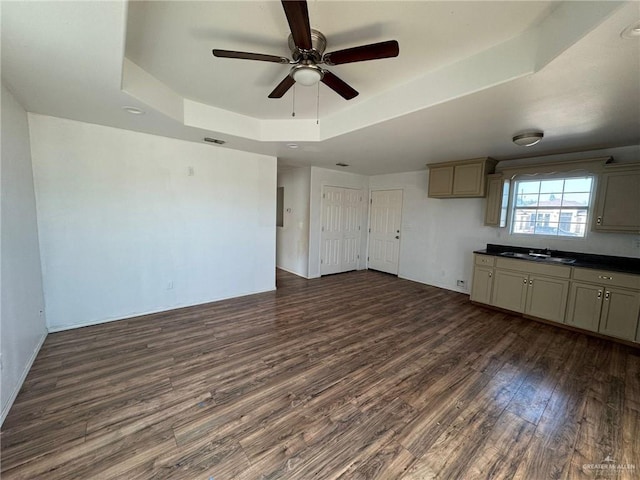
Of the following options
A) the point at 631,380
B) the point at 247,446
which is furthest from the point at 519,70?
the point at 247,446

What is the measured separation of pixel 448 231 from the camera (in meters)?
4.97

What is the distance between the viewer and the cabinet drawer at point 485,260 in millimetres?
3958

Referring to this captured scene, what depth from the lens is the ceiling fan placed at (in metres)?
1.29

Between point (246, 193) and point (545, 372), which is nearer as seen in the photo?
point (545, 372)

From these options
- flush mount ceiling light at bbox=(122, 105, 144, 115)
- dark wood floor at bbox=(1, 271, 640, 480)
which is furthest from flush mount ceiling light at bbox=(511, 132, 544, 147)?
flush mount ceiling light at bbox=(122, 105, 144, 115)

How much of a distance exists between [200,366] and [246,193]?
268 centimetres

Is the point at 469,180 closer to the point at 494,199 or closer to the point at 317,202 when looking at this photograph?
the point at 494,199

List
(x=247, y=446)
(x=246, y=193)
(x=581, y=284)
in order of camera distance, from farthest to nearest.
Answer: (x=246, y=193) → (x=581, y=284) → (x=247, y=446)

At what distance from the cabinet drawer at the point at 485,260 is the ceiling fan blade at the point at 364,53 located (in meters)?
3.56

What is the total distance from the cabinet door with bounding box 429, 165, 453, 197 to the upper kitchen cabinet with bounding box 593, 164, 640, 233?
1.81 meters

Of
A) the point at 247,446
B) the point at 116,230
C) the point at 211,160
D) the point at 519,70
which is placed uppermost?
the point at 519,70

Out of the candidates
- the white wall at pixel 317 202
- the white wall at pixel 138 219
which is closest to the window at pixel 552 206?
the white wall at pixel 317 202

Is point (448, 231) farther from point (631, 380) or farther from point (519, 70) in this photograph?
point (519, 70)

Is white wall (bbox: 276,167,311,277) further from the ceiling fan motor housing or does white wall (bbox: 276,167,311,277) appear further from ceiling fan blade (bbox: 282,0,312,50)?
ceiling fan blade (bbox: 282,0,312,50)
